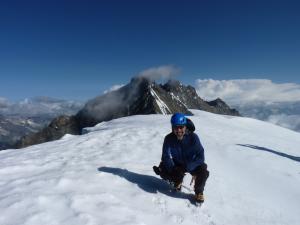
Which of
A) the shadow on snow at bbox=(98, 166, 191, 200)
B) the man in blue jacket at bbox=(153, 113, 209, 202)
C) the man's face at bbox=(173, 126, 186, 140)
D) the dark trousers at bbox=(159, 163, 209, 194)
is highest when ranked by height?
the man's face at bbox=(173, 126, 186, 140)

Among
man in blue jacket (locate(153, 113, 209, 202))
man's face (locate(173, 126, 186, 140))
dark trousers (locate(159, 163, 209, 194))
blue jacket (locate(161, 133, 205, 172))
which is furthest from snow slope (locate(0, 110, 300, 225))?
man's face (locate(173, 126, 186, 140))

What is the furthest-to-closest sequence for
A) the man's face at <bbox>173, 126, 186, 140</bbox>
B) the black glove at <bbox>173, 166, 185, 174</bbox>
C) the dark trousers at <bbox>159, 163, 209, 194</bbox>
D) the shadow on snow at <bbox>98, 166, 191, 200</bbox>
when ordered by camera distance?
the shadow on snow at <bbox>98, 166, 191, 200</bbox>
the black glove at <bbox>173, 166, 185, 174</bbox>
the man's face at <bbox>173, 126, 186, 140</bbox>
the dark trousers at <bbox>159, 163, 209, 194</bbox>

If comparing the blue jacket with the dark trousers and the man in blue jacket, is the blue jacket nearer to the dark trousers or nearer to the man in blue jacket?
the man in blue jacket

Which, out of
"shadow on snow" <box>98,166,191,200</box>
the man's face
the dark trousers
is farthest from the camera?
"shadow on snow" <box>98,166,191,200</box>

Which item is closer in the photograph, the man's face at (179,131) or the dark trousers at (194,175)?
the dark trousers at (194,175)

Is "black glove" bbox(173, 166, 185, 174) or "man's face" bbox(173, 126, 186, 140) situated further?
"black glove" bbox(173, 166, 185, 174)

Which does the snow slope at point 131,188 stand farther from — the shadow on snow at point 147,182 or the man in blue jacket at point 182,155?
the man in blue jacket at point 182,155

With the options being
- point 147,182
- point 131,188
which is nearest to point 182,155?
point 147,182

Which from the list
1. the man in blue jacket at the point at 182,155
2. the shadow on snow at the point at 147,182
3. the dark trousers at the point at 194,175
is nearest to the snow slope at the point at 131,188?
the shadow on snow at the point at 147,182
